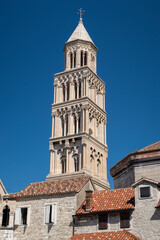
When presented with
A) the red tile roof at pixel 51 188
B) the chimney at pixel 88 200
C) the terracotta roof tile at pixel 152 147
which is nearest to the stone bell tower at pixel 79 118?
the red tile roof at pixel 51 188

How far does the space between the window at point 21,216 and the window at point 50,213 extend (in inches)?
89.3

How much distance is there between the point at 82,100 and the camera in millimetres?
67250

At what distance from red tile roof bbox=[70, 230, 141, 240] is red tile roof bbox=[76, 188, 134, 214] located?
198 cm

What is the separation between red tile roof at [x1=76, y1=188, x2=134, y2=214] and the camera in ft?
115

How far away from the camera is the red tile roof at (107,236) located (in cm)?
3272

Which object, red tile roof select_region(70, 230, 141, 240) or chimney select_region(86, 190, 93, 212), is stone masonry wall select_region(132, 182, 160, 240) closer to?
red tile roof select_region(70, 230, 141, 240)

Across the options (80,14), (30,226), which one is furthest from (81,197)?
(80,14)

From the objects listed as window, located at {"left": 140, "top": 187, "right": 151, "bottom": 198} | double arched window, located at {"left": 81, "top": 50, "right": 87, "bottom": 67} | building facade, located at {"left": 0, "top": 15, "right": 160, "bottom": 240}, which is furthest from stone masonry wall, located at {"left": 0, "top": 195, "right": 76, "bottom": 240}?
double arched window, located at {"left": 81, "top": 50, "right": 87, "bottom": 67}

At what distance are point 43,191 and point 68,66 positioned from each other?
119 feet

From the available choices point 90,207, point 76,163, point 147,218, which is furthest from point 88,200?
point 76,163

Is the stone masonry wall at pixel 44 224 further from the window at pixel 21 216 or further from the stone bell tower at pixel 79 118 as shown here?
the stone bell tower at pixel 79 118

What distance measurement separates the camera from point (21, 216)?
1569 inches

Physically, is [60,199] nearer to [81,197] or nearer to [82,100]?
[81,197]

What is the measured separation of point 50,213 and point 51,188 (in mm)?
3027
